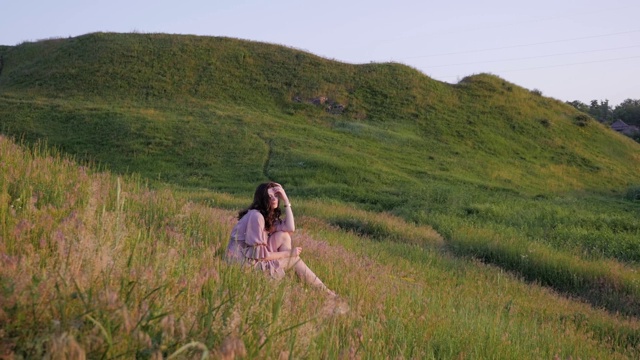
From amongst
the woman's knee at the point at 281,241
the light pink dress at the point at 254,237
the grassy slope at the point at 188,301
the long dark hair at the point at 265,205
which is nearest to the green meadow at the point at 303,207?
the grassy slope at the point at 188,301

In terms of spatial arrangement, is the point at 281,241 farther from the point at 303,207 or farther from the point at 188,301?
the point at 303,207

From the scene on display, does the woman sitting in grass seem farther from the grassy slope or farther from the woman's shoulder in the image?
the grassy slope

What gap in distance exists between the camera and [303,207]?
1816 centimetres

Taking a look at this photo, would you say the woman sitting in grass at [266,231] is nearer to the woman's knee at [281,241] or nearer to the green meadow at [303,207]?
the woman's knee at [281,241]

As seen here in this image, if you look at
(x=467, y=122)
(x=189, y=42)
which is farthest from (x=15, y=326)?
(x=189, y=42)

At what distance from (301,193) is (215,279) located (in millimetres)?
20991

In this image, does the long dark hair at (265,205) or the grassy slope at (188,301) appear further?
the long dark hair at (265,205)

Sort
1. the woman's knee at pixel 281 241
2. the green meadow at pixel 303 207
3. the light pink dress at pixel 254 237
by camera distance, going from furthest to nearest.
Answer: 1. the woman's knee at pixel 281 241
2. the light pink dress at pixel 254 237
3. the green meadow at pixel 303 207

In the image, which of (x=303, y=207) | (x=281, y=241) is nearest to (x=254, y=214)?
(x=281, y=241)

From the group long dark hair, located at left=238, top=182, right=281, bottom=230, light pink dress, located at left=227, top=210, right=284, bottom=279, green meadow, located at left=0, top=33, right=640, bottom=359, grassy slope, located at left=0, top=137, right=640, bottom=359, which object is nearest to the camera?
grassy slope, located at left=0, top=137, right=640, bottom=359

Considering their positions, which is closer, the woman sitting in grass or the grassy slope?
the grassy slope

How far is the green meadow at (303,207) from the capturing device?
2929 millimetres

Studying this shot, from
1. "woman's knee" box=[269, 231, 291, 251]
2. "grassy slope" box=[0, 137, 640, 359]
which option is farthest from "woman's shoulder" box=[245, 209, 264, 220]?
"grassy slope" box=[0, 137, 640, 359]

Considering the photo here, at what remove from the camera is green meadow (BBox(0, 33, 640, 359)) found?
9.61ft
